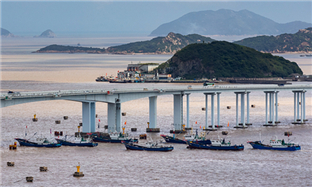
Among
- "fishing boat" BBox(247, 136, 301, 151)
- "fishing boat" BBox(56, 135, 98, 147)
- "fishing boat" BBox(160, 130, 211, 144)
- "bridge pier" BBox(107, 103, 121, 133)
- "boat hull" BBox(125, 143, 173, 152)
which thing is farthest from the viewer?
"bridge pier" BBox(107, 103, 121, 133)

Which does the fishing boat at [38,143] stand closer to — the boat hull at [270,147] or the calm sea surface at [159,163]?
the calm sea surface at [159,163]

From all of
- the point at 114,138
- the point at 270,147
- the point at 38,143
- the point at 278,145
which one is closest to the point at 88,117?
the point at 114,138

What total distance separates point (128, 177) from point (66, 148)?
18322 millimetres

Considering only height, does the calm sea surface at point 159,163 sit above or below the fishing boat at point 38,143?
below

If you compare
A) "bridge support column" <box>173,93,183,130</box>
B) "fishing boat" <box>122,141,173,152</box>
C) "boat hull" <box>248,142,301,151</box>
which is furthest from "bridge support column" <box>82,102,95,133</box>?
"boat hull" <box>248,142,301,151</box>

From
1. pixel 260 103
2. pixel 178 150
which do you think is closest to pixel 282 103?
pixel 260 103

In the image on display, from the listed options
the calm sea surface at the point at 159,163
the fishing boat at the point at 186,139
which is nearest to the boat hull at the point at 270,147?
the calm sea surface at the point at 159,163

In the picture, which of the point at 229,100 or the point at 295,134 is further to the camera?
the point at 229,100

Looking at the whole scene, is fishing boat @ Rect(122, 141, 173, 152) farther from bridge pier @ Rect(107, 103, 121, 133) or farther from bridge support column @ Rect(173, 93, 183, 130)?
bridge support column @ Rect(173, 93, 183, 130)

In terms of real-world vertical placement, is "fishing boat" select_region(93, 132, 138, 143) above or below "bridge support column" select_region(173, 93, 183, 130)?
below

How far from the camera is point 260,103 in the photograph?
145 metres

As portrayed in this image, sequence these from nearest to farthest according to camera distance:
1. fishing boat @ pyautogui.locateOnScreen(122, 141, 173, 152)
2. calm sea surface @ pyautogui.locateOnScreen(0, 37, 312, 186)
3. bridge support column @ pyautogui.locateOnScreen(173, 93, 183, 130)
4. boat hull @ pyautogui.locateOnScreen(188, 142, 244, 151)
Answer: calm sea surface @ pyautogui.locateOnScreen(0, 37, 312, 186) < fishing boat @ pyautogui.locateOnScreen(122, 141, 173, 152) < boat hull @ pyautogui.locateOnScreen(188, 142, 244, 151) < bridge support column @ pyautogui.locateOnScreen(173, 93, 183, 130)

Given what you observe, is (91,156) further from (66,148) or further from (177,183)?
(177,183)

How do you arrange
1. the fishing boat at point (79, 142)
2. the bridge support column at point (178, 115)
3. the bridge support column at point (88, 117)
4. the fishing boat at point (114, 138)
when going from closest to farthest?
the fishing boat at point (79, 142), the fishing boat at point (114, 138), the bridge support column at point (88, 117), the bridge support column at point (178, 115)
